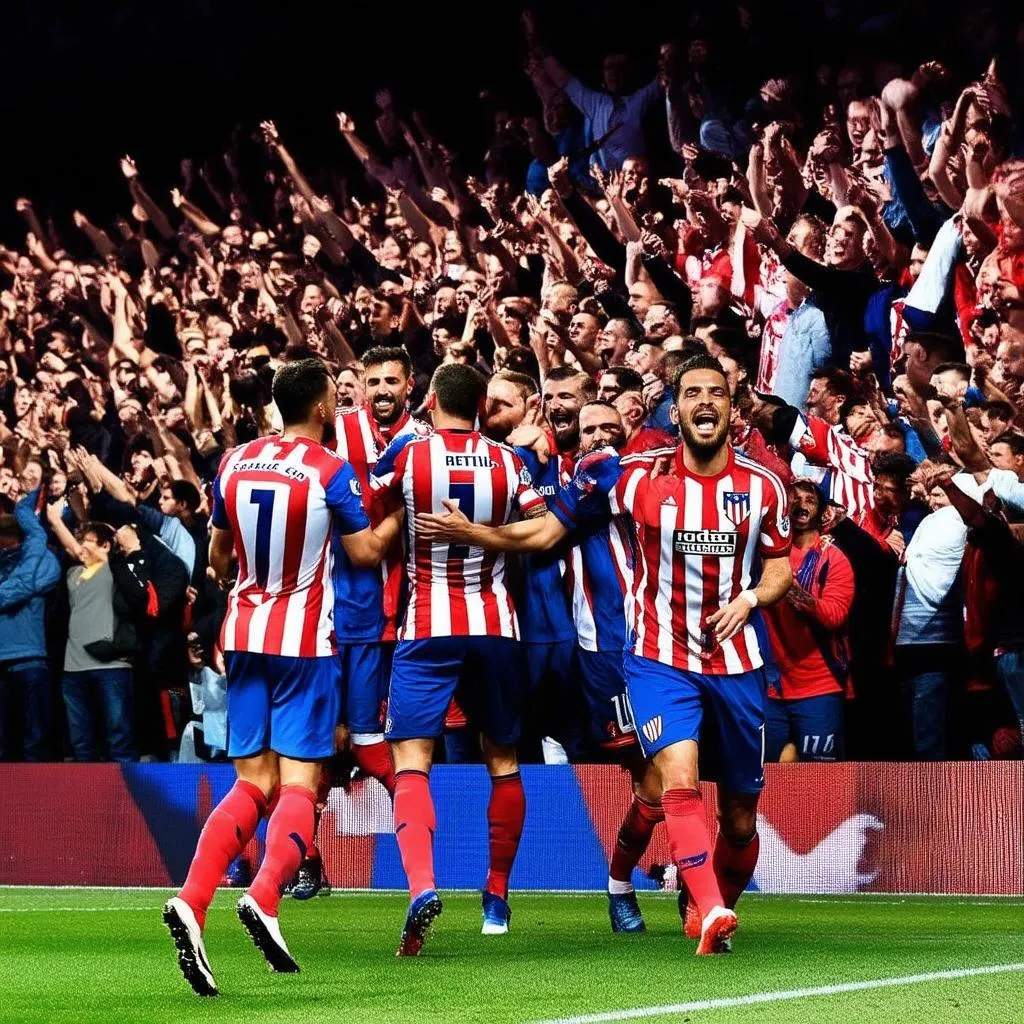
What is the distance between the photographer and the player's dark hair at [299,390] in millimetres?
5699

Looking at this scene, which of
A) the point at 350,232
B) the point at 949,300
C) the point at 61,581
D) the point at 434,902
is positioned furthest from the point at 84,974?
the point at 350,232

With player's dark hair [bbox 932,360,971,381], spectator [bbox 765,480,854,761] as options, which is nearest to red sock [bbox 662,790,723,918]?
spectator [bbox 765,480,854,761]

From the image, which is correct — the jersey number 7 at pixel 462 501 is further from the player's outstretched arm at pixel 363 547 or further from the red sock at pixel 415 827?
the red sock at pixel 415 827

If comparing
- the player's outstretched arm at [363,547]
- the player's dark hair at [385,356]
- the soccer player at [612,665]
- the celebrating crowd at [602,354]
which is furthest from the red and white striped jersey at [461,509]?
the player's dark hair at [385,356]

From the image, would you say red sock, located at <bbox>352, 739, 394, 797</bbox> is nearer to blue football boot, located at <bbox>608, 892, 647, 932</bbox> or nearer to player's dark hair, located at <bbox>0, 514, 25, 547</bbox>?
blue football boot, located at <bbox>608, 892, 647, 932</bbox>

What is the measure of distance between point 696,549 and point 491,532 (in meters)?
0.68

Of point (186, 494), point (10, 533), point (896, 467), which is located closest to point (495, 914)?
point (896, 467)

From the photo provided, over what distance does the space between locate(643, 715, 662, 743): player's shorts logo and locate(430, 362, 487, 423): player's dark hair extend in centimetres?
123

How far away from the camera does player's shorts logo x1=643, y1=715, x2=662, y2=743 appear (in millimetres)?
5801

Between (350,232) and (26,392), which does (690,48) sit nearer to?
(350,232)

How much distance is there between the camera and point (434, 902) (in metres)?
5.70

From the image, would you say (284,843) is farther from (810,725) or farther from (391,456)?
(810,725)

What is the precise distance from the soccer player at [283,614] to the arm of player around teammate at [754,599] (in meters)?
1.06

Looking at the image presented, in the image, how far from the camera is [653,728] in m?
5.81
